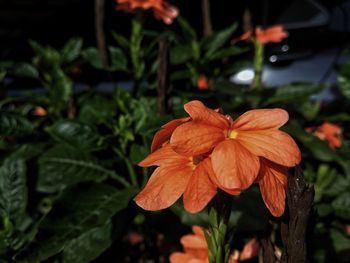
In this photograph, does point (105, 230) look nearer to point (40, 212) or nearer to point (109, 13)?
point (40, 212)

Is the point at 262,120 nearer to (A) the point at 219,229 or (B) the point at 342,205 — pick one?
(A) the point at 219,229

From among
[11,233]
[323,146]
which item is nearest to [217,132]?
[11,233]

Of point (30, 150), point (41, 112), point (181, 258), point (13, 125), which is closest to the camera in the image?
point (181, 258)

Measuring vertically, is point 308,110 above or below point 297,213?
below

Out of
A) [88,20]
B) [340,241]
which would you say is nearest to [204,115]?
[340,241]

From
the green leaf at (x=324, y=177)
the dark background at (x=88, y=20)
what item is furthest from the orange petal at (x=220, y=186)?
the dark background at (x=88, y=20)

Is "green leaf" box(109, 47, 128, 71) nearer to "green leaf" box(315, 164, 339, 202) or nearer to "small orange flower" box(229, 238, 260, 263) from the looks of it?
"green leaf" box(315, 164, 339, 202)
